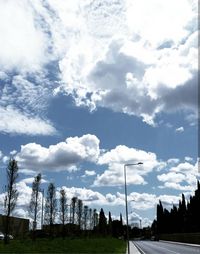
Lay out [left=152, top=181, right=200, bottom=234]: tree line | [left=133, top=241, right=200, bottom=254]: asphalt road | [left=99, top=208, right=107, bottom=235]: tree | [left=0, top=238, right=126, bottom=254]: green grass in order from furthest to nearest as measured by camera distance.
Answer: [left=99, top=208, right=107, bottom=235]: tree → [left=152, top=181, right=200, bottom=234]: tree line → [left=133, top=241, right=200, bottom=254]: asphalt road → [left=0, top=238, right=126, bottom=254]: green grass

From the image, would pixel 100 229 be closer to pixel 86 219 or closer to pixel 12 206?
pixel 86 219

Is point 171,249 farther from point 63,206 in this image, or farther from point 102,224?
point 102,224

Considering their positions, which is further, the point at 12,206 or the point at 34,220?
the point at 34,220

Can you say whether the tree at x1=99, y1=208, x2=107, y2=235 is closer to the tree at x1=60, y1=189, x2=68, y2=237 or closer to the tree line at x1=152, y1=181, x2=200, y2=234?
the tree line at x1=152, y1=181, x2=200, y2=234

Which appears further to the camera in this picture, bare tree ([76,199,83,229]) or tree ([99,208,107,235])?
tree ([99,208,107,235])

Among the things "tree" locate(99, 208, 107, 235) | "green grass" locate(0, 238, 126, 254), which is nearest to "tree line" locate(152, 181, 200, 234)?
"tree" locate(99, 208, 107, 235)

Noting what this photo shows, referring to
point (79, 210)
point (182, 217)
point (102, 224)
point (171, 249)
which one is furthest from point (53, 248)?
point (102, 224)

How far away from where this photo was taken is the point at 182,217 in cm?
9612

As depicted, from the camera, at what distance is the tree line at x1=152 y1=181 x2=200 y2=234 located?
75419 millimetres

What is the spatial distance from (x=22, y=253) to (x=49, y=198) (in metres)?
34.9

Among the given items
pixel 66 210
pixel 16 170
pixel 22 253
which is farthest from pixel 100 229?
pixel 22 253

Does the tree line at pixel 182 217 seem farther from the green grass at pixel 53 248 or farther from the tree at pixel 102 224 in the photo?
the green grass at pixel 53 248

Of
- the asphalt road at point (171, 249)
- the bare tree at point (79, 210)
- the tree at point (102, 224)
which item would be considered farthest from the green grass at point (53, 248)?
the tree at point (102, 224)

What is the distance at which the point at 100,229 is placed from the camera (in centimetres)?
11088
